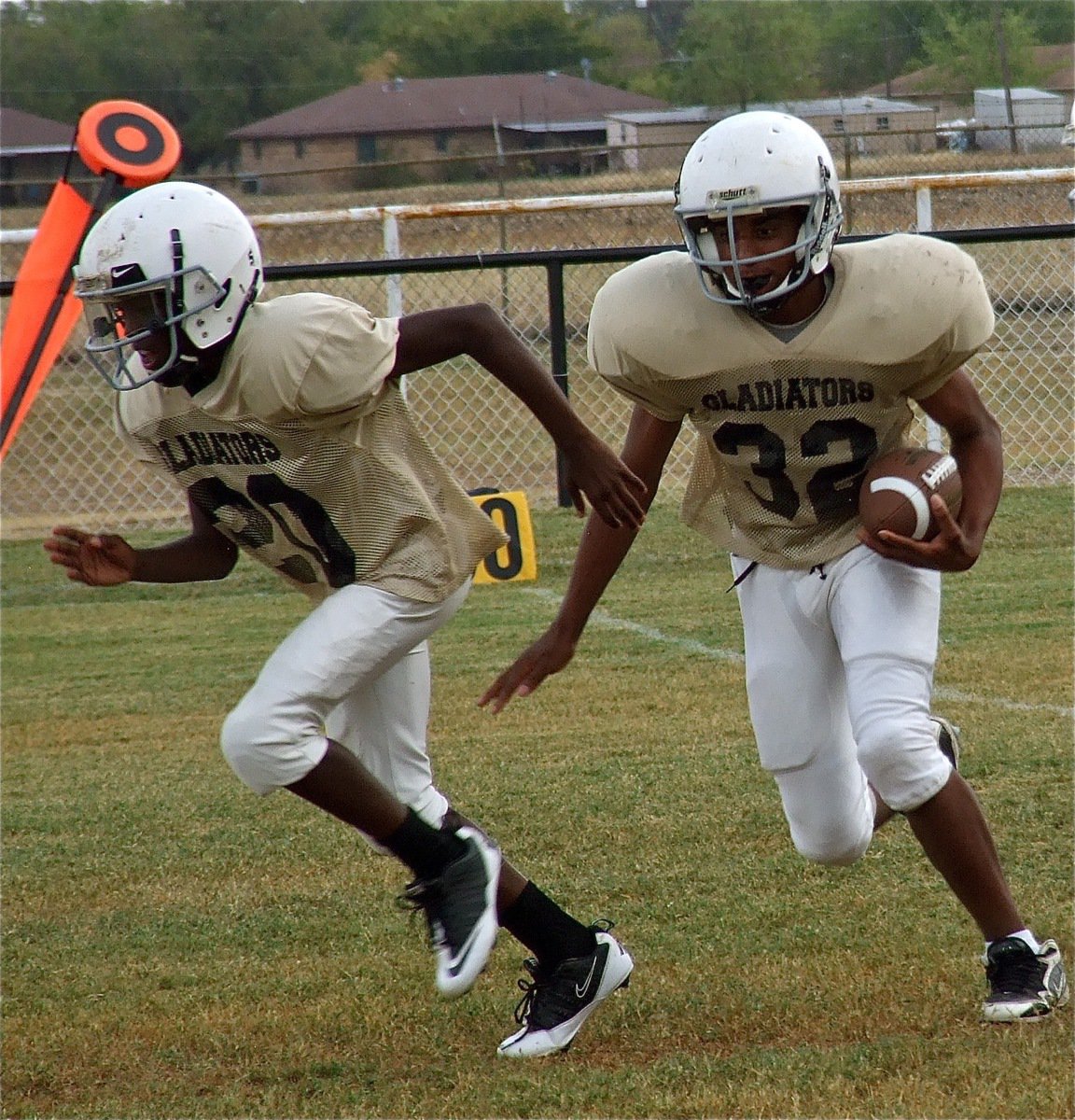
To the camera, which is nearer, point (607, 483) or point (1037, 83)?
point (607, 483)

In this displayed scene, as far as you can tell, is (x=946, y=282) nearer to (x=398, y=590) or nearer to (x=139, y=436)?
(x=398, y=590)

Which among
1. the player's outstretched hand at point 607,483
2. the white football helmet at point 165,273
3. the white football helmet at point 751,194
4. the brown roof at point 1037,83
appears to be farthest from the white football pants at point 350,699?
the brown roof at point 1037,83

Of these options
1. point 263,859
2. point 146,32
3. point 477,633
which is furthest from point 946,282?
point 146,32

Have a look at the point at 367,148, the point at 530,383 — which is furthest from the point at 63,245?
the point at 367,148

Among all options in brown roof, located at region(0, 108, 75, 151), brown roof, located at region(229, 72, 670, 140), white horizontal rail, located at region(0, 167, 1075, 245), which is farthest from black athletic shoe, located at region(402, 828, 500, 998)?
brown roof, located at region(0, 108, 75, 151)

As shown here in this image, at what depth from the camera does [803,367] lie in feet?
11.1

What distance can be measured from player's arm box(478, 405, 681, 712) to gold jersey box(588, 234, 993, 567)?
6 centimetres

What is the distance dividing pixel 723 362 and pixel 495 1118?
1509 millimetres

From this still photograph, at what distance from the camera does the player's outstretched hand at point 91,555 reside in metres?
3.70

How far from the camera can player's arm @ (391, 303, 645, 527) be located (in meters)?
3.47

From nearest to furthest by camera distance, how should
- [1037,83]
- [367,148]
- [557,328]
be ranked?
[557,328]
[1037,83]
[367,148]

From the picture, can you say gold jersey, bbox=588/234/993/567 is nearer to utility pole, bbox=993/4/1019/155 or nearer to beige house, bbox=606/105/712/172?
utility pole, bbox=993/4/1019/155

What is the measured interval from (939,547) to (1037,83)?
3660cm

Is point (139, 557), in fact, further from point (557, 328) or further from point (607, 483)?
point (557, 328)
